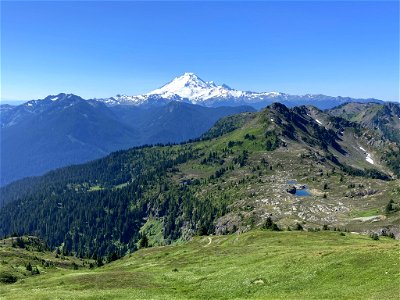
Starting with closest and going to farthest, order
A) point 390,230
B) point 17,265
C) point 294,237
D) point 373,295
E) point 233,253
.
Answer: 1. point 373,295
2. point 233,253
3. point 294,237
4. point 17,265
5. point 390,230

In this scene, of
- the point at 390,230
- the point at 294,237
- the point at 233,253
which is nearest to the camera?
the point at 233,253

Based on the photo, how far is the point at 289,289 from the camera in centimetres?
5525

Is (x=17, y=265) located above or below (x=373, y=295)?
below

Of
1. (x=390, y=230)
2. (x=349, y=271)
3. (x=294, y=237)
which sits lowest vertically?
(x=390, y=230)

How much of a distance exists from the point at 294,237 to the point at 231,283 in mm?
52876

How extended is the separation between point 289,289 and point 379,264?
12650mm

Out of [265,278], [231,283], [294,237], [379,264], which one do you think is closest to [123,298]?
[231,283]

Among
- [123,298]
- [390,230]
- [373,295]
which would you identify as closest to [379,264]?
[373,295]

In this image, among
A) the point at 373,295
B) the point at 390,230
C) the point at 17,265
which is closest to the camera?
the point at 373,295

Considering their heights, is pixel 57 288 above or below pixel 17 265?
above

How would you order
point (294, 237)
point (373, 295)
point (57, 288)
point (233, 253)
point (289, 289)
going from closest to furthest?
1. point (373, 295)
2. point (289, 289)
3. point (57, 288)
4. point (233, 253)
5. point (294, 237)

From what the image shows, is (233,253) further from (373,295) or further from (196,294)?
(373,295)

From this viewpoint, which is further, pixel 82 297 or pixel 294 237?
pixel 294 237

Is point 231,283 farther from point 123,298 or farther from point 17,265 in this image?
point 17,265
